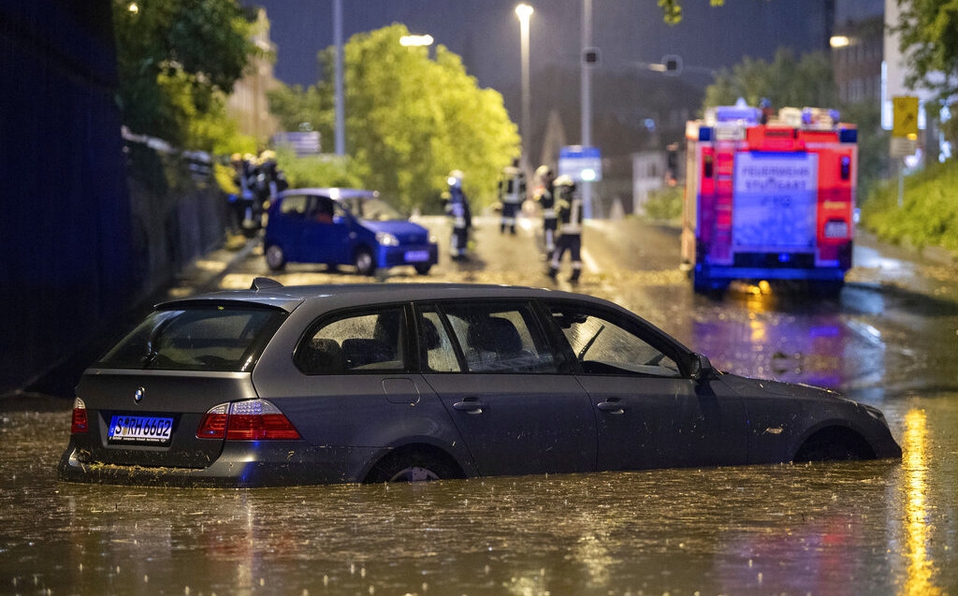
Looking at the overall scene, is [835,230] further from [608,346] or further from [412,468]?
[412,468]

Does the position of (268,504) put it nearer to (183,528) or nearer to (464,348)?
(183,528)

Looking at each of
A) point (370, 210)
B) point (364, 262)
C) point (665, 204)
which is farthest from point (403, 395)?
point (665, 204)

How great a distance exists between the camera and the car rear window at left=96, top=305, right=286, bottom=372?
7.40m

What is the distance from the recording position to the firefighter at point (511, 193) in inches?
1352

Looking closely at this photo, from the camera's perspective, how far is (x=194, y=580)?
605cm

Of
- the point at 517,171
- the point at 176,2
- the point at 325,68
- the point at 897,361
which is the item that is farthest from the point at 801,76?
the point at 897,361

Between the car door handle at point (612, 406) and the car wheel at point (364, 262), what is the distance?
18582 millimetres

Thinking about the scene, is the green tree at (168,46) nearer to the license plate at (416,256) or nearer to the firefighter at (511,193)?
the license plate at (416,256)

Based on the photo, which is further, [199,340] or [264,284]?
A: [264,284]

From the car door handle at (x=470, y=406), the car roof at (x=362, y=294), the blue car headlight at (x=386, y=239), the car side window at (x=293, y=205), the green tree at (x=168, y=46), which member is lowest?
the car door handle at (x=470, y=406)

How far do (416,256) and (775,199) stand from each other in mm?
Result: 6548

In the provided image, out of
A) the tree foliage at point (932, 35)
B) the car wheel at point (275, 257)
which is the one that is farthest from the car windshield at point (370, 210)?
the tree foliage at point (932, 35)

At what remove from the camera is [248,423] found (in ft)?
23.7

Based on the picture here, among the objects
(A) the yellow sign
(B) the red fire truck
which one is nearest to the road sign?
(A) the yellow sign
